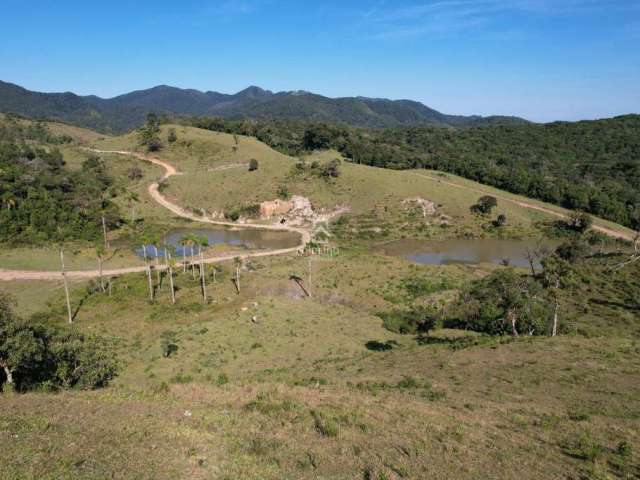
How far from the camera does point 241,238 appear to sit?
236 feet

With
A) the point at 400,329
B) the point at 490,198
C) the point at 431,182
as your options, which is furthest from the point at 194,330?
the point at 431,182

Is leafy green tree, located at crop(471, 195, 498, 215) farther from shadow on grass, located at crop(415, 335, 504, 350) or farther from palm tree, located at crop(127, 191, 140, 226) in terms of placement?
palm tree, located at crop(127, 191, 140, 226)

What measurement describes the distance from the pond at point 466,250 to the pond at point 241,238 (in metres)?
16.0

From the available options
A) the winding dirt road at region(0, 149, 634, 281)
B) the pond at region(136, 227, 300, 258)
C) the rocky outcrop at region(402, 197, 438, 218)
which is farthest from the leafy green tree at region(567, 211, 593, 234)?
the pond at region(136, 227, 300, 258)

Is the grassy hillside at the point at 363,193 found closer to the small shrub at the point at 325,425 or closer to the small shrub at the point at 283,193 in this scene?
the small shrub at the point at 283,193

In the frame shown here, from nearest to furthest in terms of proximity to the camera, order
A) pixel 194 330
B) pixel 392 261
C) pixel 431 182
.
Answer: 1. pixel 194 330
2. pixel 392 261
3. pixel 431 182

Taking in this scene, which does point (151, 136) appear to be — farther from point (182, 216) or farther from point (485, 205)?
point (485, 205)

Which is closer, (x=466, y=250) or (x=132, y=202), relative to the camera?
(x=466, y=250)

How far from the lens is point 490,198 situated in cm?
8169

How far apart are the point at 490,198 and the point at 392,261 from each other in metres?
37.6

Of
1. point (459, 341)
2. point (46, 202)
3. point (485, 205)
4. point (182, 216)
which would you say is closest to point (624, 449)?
point (459, 341)

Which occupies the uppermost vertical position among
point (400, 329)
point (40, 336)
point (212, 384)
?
point (40, 336)

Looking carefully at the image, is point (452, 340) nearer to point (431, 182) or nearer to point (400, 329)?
point (400, 329)

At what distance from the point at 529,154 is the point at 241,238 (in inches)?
4597
